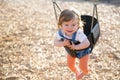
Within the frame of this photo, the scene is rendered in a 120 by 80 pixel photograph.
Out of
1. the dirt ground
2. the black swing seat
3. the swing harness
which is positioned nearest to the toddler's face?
the swing harness

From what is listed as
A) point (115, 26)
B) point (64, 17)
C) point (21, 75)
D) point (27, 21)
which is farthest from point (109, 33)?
point (64, 17)

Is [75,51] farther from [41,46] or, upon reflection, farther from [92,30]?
[41,46]

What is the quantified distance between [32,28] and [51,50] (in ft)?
4.05

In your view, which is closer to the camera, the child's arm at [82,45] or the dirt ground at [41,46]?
the child's arm at [82,45]

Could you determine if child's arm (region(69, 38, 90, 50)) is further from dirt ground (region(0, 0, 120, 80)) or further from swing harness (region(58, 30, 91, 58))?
dirt ground (region(0, 0, 120, 80))

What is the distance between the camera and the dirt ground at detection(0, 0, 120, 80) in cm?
464

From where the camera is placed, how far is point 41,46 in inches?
221

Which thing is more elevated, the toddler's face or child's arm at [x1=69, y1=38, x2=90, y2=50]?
the toddler's face

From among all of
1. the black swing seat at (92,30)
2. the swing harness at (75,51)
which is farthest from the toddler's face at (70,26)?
the black swing seat at (92,30)

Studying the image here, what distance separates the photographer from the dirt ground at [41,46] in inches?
183

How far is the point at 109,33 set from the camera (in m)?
6.23

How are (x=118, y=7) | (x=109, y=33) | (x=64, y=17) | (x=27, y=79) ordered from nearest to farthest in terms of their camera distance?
(x=64, y=17) < (x=27, y=79) < (x=109, y=33) < (x=118, y=7)

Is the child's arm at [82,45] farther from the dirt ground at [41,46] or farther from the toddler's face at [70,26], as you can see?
the dirt ground at [41,46]

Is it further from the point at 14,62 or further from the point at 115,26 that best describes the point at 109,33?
the point at 14,62
